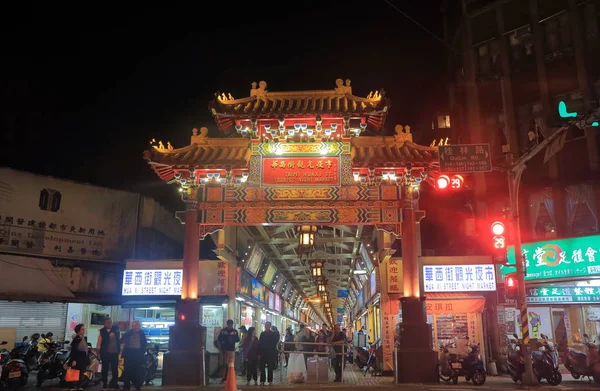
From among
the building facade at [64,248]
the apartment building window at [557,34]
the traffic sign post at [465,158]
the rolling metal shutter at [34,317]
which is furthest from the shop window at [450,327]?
the rolling metal shutter at [34,317]

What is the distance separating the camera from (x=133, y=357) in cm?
1259

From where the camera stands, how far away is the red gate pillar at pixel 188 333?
13930mm

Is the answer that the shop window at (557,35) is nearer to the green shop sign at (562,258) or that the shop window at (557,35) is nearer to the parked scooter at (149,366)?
the green shop sign at (562,258)

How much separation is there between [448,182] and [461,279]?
192 inches

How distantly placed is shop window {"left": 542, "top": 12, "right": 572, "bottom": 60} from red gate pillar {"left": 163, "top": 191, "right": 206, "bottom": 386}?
19857 mm

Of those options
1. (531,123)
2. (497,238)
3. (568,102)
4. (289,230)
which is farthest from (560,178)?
(568,102)

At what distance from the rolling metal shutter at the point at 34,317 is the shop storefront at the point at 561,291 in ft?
59.7

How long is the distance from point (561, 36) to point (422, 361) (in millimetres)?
19037

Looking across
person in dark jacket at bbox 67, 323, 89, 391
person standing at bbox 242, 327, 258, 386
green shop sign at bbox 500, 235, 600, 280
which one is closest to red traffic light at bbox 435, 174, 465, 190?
green shop sign at bbox 500, 235, 600, 280

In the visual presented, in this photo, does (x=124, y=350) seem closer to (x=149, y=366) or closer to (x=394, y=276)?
(x=149, y=366)

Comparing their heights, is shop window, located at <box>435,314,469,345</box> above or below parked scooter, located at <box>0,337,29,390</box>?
above

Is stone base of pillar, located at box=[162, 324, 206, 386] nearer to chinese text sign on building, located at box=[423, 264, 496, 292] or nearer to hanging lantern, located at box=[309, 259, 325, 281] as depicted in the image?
chinese text sign on building, located at box=[423, 264, 496, 292]

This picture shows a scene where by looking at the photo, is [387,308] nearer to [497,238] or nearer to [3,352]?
[497,238]

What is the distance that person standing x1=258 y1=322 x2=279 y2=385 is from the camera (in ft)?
51.0
